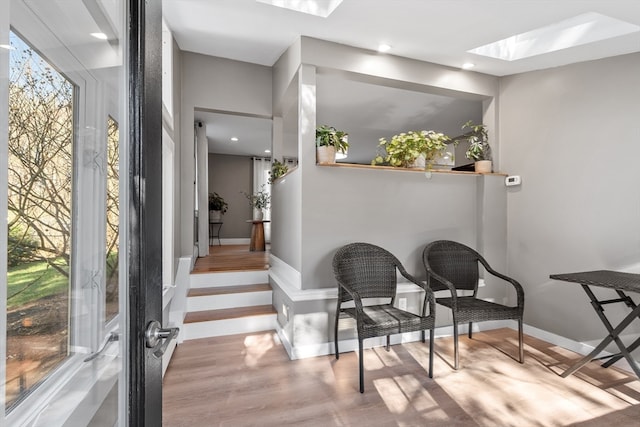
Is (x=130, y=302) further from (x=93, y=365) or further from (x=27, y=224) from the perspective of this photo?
(x=27, y=224)

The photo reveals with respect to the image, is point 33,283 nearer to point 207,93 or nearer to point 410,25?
point 410,25

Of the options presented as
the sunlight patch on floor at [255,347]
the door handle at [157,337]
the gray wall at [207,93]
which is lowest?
A: the sunlight patch on floor at [255,347]

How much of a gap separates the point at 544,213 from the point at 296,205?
244 centimetres

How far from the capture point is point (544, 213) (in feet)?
10.0

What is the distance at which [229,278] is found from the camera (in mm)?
3607

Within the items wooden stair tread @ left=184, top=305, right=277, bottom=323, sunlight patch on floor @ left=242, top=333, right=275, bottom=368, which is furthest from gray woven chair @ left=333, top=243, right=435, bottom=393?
wooden stair tread @ left=184, top=305, right=277, bottom=323

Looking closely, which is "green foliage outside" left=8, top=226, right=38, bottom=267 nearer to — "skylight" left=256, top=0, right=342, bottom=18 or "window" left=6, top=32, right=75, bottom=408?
"window" left=6, top=32, right=75, bottom=408

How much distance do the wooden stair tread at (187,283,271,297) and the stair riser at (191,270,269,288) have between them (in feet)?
0.18

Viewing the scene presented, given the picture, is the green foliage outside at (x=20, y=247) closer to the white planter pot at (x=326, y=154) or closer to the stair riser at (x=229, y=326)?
the white planter pot at (x=326, y=154)

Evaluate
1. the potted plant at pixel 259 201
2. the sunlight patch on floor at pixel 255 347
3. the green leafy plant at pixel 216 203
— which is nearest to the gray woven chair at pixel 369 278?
the sunlight patch on floor at pixel 255 347

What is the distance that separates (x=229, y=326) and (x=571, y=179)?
137 inches

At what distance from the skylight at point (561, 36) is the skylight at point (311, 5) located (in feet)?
4.74

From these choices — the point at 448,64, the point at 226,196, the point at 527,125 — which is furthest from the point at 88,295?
the point at 226,196

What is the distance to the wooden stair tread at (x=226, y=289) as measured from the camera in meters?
3.27
